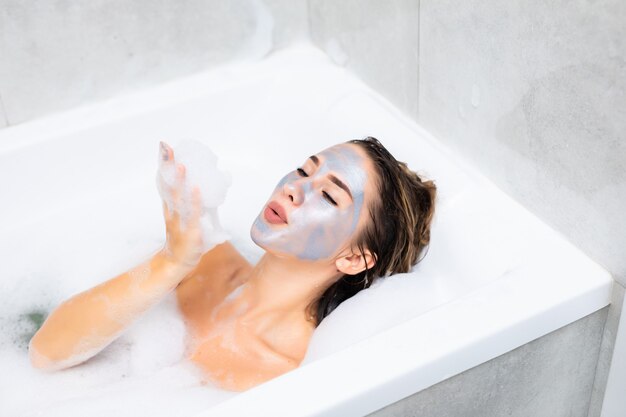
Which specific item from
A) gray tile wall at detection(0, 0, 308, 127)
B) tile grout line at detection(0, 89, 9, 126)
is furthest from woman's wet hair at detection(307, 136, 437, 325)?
tile grout line at detection(0, 89, 9, 126)

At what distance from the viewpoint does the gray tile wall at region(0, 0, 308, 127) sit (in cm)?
154

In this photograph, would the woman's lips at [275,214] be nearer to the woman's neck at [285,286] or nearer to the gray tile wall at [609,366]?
the woman's neck at [285,286]

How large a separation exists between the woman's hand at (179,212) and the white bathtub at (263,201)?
0.76 feet

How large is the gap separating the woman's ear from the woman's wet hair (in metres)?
0.01

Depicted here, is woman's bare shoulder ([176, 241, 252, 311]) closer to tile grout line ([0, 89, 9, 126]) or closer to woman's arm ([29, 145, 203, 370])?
woman's arm ([29, 145, 203, 370])

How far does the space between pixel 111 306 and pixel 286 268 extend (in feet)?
0.94

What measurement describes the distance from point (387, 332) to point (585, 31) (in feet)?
1.56

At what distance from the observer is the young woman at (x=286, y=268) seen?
122cm

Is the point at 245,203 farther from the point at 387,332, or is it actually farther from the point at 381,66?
the point at 387,332

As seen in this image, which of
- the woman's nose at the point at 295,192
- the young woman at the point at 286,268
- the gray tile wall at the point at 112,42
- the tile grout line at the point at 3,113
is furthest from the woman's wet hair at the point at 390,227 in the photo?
the tile grout line at the point at 3,113

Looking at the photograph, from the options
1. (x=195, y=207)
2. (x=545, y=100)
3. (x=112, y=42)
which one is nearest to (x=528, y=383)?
→ (x=545, y=100)

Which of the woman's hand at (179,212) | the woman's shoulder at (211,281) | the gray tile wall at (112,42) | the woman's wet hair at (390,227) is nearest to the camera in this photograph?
the woman's hand at (179,212)

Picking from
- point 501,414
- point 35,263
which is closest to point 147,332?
point 35,263

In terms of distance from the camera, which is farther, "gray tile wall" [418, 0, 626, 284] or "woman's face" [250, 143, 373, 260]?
"woman's face" [250, 143, 373, 260]
